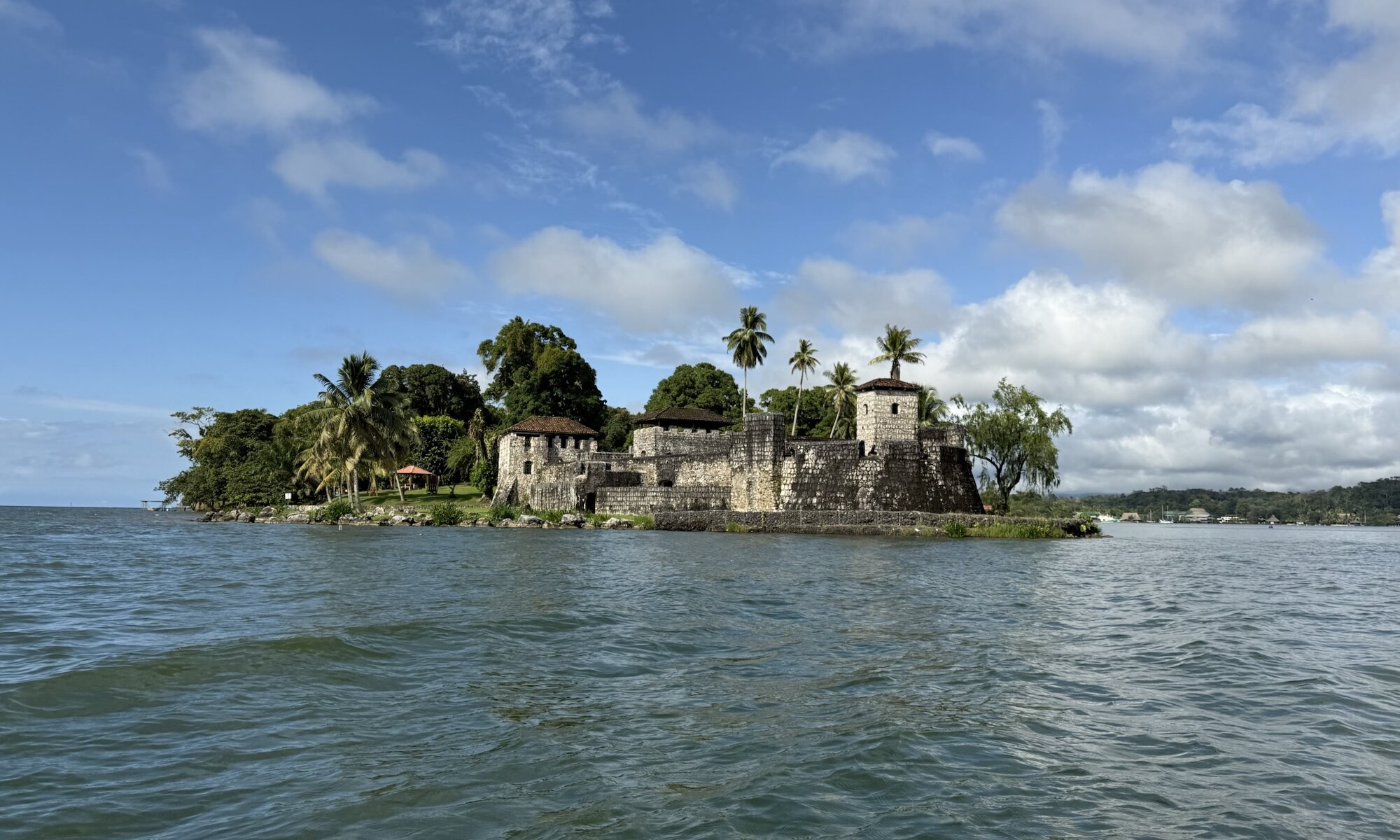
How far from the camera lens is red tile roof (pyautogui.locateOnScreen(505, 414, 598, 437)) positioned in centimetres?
5662

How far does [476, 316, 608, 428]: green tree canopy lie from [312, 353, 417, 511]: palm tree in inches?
653

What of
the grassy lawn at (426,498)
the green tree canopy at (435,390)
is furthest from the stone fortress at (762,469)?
the green tree canopy at (435,390)

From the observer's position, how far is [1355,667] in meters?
9.82

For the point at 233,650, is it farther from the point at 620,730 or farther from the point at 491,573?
the point at 491,573

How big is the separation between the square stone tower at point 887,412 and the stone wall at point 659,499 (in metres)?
8.81

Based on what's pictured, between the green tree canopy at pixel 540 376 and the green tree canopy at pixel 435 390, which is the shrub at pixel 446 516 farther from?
the green tree canopy at pixel 435 390

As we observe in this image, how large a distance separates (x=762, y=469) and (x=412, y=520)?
20.5 m

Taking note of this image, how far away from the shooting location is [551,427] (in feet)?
187

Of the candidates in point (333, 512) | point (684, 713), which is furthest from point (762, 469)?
point (684, 713)

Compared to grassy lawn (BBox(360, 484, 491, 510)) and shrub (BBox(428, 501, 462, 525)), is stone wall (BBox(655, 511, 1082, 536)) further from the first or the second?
grassy lawn (BBox(360, 484, 491, 510))

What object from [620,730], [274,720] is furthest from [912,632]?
[274,720]

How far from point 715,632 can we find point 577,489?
130ft

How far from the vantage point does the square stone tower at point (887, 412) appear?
4412cm

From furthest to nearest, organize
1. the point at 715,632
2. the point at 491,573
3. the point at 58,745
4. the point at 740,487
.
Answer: the point at 740,487 < the point at 491,573 < the point at 715,632 < the point at 58,745
